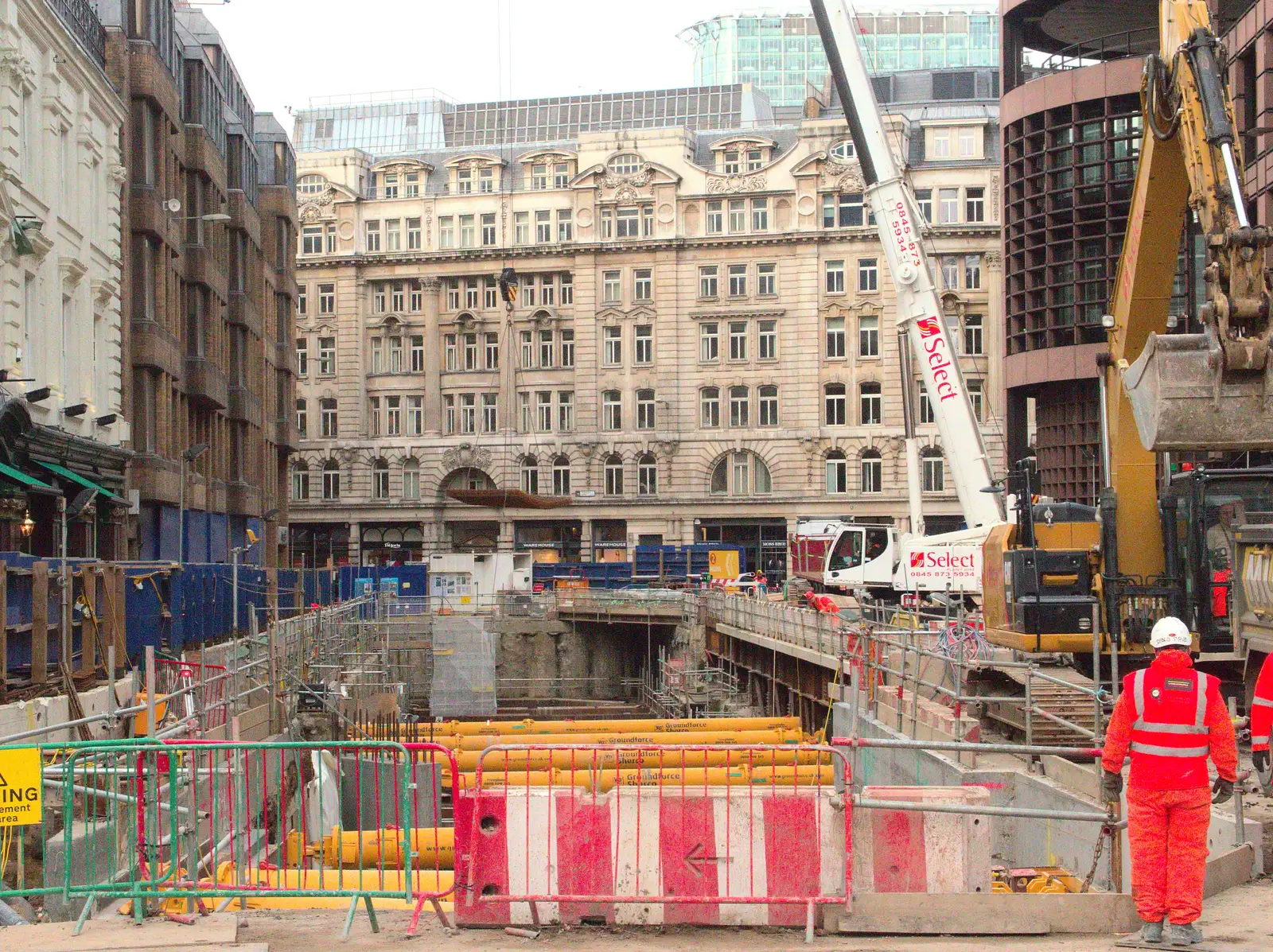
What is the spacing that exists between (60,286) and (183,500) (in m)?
6.62

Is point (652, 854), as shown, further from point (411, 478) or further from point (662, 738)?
point (411, 478)

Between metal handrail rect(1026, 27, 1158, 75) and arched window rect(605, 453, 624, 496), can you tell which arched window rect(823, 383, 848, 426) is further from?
metal handrail rect(1026, 27, 1158, 75)

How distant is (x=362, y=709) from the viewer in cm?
3378

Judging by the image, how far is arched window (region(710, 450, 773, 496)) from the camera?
71.9m

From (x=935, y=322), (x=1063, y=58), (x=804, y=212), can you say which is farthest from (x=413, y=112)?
(x=935, y=322)

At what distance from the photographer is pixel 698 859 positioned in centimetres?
999

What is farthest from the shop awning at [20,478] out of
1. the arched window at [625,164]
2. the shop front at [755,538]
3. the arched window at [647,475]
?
the arched window at [625,164]

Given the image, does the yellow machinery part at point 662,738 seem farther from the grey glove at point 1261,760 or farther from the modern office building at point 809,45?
the modern office building at point 809,45

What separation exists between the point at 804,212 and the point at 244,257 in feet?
95.9

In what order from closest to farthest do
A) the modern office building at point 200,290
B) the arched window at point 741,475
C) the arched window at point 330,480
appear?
1. the modern office building at point 200,290
2. the arched window at point 741,475
3. the arched window at point 330,480

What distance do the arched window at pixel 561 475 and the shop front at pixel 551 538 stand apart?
4.93 feet

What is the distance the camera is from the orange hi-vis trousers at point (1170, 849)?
9.17m

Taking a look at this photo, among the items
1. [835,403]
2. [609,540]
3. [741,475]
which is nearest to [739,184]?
[835,403]

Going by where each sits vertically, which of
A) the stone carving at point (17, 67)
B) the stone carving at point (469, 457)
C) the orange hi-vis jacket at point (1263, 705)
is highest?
the stone carving at point (17, 67)
